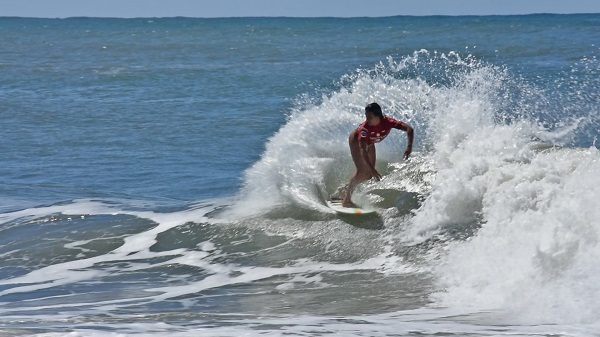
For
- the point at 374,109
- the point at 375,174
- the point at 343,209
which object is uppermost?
the point at 374,109

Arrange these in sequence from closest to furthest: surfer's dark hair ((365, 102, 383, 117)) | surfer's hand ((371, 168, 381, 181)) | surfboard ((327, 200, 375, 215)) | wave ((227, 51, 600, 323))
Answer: wave ((227, 51, 600, 323))
surfer's dark hair ((365, 102, 383, 117))
surfboard ((327, 200, 375, 215))
surfer's hand ((371, 168, 381, 181))

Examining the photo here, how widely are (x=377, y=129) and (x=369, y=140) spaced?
0.57 feet

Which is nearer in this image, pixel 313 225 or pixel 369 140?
pixel 313 225

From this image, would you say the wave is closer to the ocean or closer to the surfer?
the ocean

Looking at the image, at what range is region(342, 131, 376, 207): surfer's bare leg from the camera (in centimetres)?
1109

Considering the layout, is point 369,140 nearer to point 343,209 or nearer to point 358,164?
point 358,164

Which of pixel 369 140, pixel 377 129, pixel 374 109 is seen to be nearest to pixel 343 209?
pixel 369 140

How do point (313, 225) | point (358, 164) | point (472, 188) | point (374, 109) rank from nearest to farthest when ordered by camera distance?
point (472, 188) < point (374, 109) < point (313, 225) < point (358, 164)

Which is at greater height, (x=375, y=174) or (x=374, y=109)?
(x=374, y=109)

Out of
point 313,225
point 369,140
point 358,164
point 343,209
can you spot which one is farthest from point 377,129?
point 313,225

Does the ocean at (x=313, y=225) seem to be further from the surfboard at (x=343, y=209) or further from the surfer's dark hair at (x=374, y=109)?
the surfer's dark hair at (x=374, y=109)

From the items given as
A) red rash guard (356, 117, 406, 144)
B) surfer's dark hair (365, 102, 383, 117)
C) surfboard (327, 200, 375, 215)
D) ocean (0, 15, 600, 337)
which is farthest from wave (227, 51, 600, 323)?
surfer's dark hair (365, 102, 383, 117)

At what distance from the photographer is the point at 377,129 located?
11.0 meters

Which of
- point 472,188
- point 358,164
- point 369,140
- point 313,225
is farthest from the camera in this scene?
point 358,164
